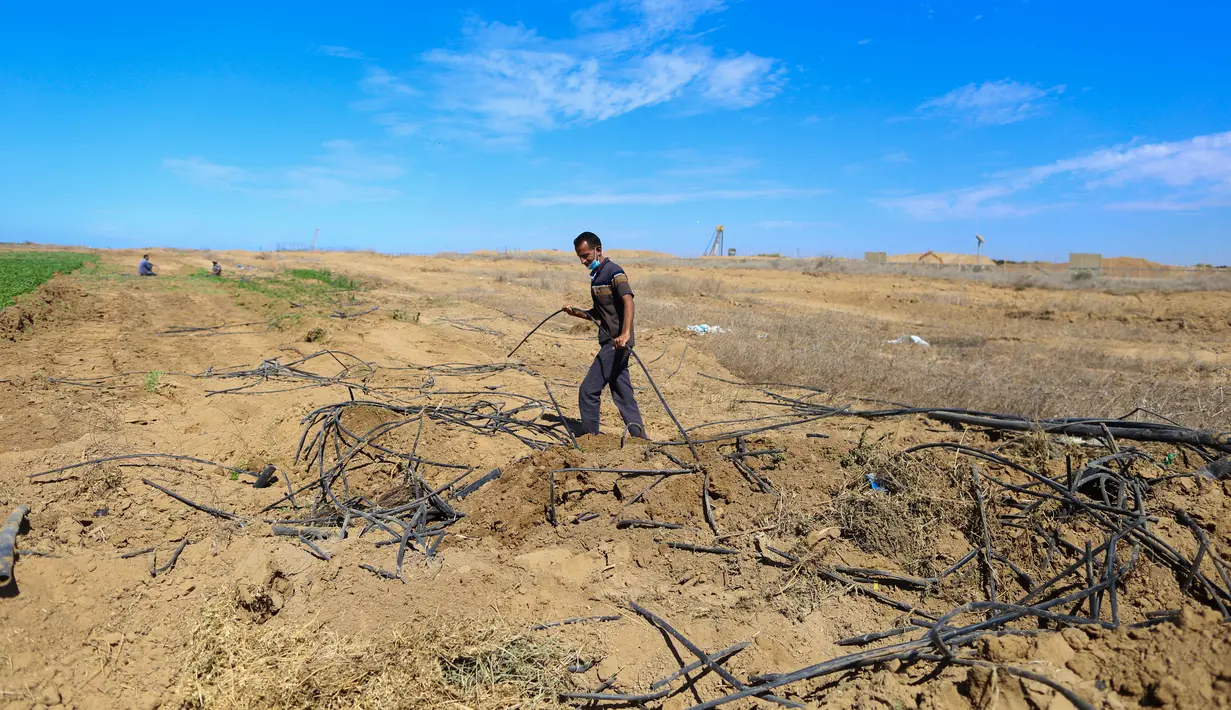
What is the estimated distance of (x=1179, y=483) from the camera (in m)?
3.89

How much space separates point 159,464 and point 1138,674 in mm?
5928

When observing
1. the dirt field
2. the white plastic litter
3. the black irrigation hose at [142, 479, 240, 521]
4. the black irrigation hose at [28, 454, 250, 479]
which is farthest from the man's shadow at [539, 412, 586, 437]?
the white plastic litter

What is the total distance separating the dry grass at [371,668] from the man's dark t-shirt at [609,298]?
286 centimetres

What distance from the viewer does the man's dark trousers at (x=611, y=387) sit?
5445 mm

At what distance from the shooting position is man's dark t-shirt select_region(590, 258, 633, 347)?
215 inches

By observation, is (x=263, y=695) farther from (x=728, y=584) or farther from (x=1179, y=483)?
(x=1179, y=483)

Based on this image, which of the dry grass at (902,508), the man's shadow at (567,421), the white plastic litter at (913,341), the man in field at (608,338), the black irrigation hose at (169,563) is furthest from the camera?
the white plastic litter at (913,341)

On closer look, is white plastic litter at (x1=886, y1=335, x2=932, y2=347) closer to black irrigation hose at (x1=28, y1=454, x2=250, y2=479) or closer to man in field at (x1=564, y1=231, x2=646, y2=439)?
man in field at (x1=564, y1=231, x2=646, y2=439)

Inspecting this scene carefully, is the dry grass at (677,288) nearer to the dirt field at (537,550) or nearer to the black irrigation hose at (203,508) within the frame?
the dirt field at (537,550)

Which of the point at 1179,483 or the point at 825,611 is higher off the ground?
the point at 1179,483

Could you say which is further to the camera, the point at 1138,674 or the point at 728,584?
the point at 728,584

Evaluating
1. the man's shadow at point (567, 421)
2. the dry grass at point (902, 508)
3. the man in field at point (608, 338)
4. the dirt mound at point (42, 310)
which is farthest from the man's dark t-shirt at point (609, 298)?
the dirt mound at point (42, 310)

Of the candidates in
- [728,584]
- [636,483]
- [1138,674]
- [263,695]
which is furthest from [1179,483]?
[263,695]

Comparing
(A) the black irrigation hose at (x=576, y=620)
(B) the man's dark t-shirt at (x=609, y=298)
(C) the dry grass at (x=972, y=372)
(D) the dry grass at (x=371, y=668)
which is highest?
(B) the man's dark t-shirt at (x=609, y=298)
